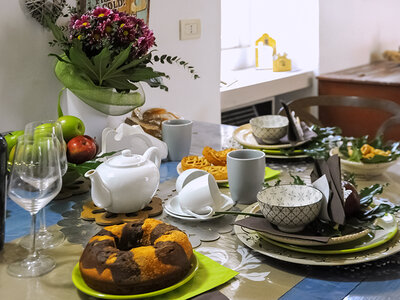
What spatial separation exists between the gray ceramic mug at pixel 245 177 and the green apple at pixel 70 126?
0.39 metres

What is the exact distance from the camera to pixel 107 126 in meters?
1.54

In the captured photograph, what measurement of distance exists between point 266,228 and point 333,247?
4.5 inches

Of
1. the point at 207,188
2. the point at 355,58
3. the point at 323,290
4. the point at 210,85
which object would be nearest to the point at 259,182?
the point at 207,188

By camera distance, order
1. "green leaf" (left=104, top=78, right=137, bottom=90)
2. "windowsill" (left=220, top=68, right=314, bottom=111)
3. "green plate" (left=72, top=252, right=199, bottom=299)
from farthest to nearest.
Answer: "windowsill" (left=220, top=68, right=314, bottom=111), "green leaf" (left=104, top=78, right=137, bottom=90), "green plate" (left=72, top=252, right=199, bottom=299)

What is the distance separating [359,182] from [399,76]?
2071 millimetres

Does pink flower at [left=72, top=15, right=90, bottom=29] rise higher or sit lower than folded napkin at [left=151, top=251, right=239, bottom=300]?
higher

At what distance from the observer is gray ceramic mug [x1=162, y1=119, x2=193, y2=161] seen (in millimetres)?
1539

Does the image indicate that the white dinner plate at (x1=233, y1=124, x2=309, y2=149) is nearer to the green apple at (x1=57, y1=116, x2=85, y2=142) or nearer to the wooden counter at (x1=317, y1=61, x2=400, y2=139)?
the green apple at (x1=57, y1=116, x2=85, y2=142)

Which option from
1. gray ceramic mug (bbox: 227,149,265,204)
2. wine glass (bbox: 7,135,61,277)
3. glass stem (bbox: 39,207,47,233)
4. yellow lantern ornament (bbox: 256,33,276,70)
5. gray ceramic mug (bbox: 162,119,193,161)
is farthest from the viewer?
yellow lantern ornament (bbox: 256,33,276,70)

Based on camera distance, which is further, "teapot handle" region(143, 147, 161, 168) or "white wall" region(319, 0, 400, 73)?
"white wall" region(319, 0, 400, 73)

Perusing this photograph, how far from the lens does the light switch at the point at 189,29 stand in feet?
6.74

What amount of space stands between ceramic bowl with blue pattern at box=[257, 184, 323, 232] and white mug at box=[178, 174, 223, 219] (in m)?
0.11

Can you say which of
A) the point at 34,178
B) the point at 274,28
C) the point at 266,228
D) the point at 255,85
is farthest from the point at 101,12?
the point at 274,28

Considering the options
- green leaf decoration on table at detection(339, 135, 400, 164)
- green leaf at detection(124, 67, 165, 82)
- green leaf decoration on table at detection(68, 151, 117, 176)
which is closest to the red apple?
green leaf decoration on table at detection(68, 151, 117, 176)
